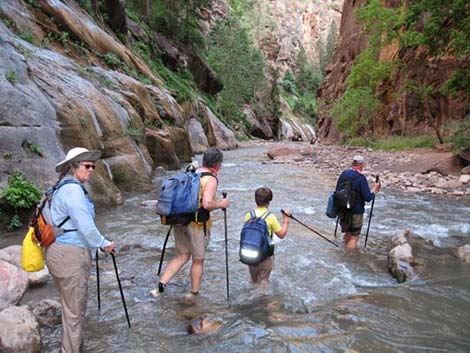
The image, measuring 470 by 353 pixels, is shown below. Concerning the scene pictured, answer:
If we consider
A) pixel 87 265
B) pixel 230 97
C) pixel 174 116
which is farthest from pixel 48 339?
pixel 230 97

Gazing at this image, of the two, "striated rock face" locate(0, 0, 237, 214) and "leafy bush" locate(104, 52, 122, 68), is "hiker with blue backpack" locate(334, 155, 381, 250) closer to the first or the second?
"striated rock face" locate(0, 0, 237, 214)

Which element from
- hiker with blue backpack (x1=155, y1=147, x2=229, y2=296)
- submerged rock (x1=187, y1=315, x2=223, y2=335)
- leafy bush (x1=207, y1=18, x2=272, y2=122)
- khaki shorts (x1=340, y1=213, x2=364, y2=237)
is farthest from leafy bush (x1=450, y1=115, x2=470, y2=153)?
leafy bush (x1=207, y1=18, x2=272, y2=122)

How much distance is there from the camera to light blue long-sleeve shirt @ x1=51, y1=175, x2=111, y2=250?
353 centimetres

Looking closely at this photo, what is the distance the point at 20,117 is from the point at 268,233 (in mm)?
6501

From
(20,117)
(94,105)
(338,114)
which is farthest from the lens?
(338,114)

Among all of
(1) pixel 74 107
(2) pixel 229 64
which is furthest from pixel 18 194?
(2) pixel 229 64

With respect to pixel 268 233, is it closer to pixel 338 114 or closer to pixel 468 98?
pixel 468 98

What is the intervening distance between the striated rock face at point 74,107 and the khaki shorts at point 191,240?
433cm

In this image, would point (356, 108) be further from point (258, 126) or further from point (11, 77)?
point (258, 126)

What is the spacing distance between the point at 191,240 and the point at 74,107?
7512 millimetres

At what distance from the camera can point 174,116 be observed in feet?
71.2

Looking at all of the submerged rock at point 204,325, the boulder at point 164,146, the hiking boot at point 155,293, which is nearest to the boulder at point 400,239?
the submerged rock at point 204,325

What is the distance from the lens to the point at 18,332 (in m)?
3.75

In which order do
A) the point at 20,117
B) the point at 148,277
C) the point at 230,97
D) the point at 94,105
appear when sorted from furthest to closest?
the point at 230,97
the point at 94,105
the point at 20,117
the point at 148,277
